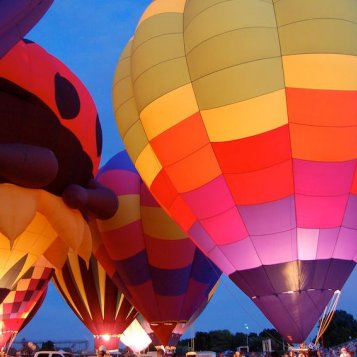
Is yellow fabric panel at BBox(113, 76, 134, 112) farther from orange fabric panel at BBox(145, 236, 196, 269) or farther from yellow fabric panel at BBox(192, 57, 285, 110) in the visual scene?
orange fabric panel at BBox(145, 236, 196, 269)

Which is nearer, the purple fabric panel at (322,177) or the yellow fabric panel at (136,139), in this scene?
the purple fabric panel at (322,177)

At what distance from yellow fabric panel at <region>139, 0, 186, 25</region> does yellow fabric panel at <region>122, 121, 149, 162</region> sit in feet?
5.71

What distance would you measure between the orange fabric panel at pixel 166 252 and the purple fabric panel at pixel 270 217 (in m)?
4.72

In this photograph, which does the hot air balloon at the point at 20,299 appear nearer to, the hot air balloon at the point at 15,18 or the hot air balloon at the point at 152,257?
the hot air balloon at the point at 152,257

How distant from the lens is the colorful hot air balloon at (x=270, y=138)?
6543 mm

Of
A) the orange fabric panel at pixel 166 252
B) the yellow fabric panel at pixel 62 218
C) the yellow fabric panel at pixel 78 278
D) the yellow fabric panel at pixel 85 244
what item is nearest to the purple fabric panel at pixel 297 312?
the yellow fabric panel at pixel 62 218

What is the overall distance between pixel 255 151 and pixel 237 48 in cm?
133

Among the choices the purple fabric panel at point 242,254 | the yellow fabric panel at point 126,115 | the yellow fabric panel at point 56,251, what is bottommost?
the purple fabric panel at point 242,254

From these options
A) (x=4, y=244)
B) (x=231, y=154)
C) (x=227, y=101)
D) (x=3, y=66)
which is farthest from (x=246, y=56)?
(x=4, y=244)

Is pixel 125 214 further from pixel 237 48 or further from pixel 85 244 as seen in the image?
pixel 237 48

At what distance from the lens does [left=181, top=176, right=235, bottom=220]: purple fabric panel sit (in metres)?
7.11

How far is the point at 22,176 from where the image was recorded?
7.73m

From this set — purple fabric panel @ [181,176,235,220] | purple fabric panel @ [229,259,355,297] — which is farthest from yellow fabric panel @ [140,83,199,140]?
purple fabric panel @ [229,259,355,297]

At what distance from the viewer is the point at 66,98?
8.68 meters
